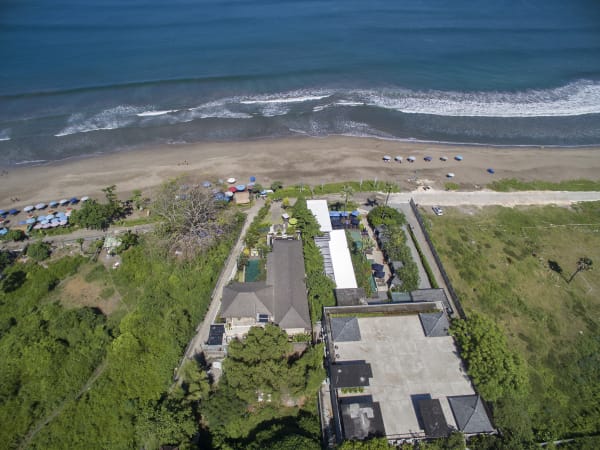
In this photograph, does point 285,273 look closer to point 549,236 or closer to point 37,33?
point 549,236

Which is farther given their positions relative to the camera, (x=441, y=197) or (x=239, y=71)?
(x=239, y=71)

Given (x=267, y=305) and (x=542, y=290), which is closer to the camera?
(x=267, y=305)

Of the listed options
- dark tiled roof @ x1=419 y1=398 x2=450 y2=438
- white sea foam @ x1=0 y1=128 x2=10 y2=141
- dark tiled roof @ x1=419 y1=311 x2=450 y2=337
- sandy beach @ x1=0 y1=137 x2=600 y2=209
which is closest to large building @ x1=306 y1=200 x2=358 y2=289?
dark tiled roof @ x1=419 y1=311 x2=450 y2=337

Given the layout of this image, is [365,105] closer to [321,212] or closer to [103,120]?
[321,212]

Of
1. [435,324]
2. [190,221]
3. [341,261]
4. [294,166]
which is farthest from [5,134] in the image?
[435,324]

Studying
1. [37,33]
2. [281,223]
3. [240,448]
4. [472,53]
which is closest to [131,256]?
[281,223]

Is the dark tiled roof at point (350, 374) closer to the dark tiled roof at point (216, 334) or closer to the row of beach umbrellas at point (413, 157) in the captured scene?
the dark tiled roof at point (216, 334)
